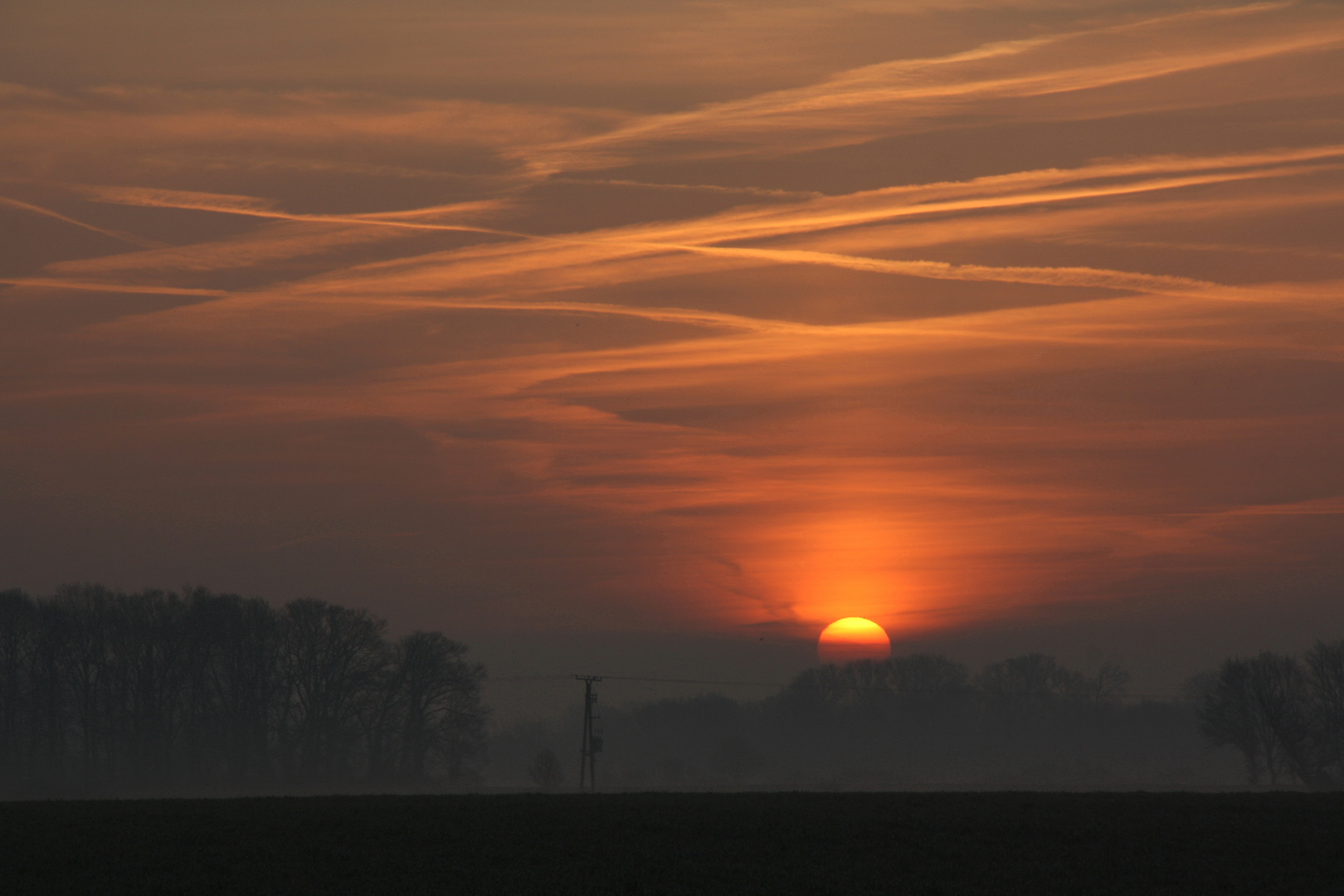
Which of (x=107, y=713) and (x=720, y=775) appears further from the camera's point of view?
(x=720, y=775)

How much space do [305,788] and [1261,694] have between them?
8929 centimetres

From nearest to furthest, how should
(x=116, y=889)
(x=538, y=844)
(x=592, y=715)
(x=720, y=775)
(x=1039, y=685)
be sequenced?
(x=116, y=889)
(x=538, y=844)
(x=592, y=715)
(x=720, y=775)
(x=1039, y=685)

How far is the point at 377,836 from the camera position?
41.8m

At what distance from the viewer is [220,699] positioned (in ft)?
382

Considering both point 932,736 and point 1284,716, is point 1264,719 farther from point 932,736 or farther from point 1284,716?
point 932,736

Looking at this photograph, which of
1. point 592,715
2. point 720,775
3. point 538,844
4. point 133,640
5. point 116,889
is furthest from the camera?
point 720,775

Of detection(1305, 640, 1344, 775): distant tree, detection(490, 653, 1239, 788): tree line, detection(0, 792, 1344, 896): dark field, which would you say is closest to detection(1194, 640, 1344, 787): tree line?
detection(1305, 640, 1344, 775): distant tree

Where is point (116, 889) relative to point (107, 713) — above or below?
below

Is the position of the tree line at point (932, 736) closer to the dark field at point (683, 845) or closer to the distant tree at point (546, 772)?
the distant tree at point (546, 772)

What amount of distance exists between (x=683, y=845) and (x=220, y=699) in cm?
8725

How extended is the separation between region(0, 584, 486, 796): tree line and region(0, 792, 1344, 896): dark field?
217 feet

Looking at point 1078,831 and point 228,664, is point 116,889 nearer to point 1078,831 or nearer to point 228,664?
point 1078,831

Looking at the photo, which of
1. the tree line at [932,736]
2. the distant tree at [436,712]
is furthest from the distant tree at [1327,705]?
the distant tree at [436,712]

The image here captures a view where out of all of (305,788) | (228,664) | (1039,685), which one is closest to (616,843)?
(305,788)
